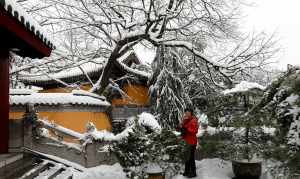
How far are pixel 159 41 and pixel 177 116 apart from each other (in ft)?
20.7

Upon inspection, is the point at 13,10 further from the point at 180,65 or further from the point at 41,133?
the point at 180,65

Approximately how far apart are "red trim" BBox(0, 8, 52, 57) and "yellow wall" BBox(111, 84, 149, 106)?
18.1 m

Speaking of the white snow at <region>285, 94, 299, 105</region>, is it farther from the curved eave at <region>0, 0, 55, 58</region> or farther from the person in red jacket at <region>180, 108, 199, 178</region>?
the curved eave at <region>0, 0, 55, 58</region>

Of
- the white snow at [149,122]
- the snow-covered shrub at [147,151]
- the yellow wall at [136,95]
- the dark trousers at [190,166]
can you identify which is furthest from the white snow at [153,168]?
the yellow wall at [136,95]

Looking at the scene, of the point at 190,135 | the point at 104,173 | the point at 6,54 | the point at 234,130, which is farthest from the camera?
the point at 104,173

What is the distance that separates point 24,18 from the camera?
491 cm

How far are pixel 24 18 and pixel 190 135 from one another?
6.05 m

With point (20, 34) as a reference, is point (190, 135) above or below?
below

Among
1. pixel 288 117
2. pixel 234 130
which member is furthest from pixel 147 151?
pixel 288 117

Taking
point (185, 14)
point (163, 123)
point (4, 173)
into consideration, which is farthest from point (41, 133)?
point (163, 123)

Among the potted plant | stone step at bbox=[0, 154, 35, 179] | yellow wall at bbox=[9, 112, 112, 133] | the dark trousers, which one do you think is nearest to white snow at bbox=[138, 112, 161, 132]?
the dark trousers

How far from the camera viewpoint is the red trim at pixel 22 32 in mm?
4380

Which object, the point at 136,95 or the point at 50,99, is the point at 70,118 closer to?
the point at 50,99

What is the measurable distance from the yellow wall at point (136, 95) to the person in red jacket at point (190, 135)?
550 inches
